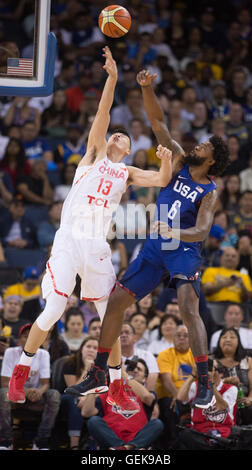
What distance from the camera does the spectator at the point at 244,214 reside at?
514 inches

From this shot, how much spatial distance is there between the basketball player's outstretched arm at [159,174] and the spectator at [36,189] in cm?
571

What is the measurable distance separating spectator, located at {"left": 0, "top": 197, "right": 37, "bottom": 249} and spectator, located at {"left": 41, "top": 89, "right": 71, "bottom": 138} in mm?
2324

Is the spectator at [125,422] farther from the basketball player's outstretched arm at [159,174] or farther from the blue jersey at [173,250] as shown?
the basketball player's outstretched arm at [159,174]

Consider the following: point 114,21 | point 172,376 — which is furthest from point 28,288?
point 114,21

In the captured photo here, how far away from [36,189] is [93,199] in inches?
238

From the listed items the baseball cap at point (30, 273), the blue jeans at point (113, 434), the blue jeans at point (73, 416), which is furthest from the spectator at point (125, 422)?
the baseball cap at point (30, 273)

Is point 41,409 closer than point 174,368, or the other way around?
point 41,409

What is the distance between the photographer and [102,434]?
29.8 feet

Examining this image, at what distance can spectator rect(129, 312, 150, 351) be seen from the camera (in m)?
10.6

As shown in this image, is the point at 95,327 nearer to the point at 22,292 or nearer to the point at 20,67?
the point at 22,292

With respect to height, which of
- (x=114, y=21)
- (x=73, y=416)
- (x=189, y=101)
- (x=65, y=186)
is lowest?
(x=73, y=416)

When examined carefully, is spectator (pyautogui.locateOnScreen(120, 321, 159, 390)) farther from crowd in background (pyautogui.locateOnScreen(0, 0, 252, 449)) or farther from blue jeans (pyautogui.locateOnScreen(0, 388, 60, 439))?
blue jeans (pyautogui.locateOnScreen(0, 388, 60, 439))

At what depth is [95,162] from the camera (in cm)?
738

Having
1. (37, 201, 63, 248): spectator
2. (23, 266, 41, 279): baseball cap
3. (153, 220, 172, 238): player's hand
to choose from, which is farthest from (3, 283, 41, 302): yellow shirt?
(153, 220, 172, 238): player's hand
